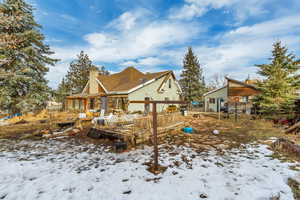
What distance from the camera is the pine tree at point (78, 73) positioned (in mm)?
32188

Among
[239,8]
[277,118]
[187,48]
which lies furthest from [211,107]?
[239,8]

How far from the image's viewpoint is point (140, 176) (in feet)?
11.1

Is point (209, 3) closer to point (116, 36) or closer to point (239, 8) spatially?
point (239, 8)

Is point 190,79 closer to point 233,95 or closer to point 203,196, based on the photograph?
point 233,95

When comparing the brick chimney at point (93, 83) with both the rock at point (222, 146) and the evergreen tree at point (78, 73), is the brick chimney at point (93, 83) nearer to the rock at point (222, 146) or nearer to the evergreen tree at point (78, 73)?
the evergreen tree at point (78, 73)

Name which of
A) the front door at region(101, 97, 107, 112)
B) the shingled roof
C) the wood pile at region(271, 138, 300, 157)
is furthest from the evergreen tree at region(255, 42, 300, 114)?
the front door at region(101, 97, 107, 112)

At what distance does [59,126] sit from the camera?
A: 31.0 feet

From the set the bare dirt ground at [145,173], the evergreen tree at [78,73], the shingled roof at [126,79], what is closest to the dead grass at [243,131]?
the bare dirt ground at [145,173]

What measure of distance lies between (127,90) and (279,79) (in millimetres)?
14240

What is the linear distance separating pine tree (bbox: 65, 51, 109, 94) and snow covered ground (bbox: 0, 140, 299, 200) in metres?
30.0

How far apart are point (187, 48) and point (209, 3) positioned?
1836cm

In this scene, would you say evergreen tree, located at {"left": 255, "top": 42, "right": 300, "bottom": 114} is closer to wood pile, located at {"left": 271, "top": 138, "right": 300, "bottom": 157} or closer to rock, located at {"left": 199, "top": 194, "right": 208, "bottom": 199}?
wood pile, located at {"left": 271, "top": 138, "right": 300, "bottom": 157}

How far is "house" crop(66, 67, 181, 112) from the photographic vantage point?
15841 mm

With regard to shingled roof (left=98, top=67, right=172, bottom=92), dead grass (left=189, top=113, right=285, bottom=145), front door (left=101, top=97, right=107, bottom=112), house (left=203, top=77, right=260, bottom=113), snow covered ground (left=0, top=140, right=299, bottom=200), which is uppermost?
shingled roof (left=98, top=67, right=172, bottom=92)
